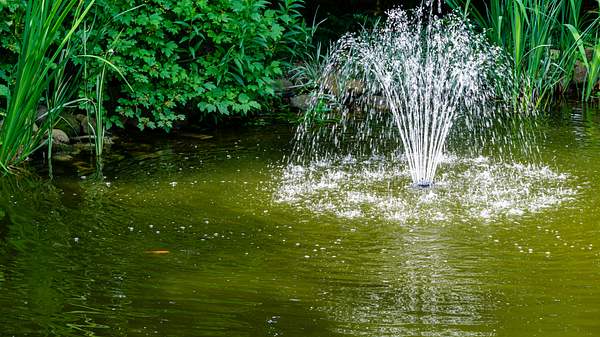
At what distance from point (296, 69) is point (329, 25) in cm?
195

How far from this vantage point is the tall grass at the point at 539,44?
9.20 m

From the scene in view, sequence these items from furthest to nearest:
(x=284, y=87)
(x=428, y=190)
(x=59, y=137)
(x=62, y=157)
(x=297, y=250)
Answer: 1. (x=284, y=87)
2. (x=59, y=137)
3. (x=62, y=157)
4. (x=428, y=190)
5. (x=297, y=250)

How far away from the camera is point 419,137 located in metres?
7.59

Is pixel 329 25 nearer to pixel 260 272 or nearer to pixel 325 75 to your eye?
pixel 325 75

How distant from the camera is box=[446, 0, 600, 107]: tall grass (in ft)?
30.2

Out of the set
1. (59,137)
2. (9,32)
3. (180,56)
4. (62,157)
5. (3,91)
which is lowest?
(62,157)

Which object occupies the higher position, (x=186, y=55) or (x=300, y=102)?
(x=186, y=55)

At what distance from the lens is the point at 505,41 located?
32.0 ft

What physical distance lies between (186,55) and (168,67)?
541mm

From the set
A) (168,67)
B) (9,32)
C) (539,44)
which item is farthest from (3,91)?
(539,44)

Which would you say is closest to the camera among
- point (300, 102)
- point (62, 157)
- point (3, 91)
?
point (3, 91)

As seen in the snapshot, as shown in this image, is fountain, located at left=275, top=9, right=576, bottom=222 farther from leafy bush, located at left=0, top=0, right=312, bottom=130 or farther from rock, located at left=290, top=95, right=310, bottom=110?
leafy bush, located at left=0, top=0, right=312, bottom=130

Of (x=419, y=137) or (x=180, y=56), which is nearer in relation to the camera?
(x=419, y=137)

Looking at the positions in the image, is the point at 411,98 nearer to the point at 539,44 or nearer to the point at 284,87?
the point at 539,44
